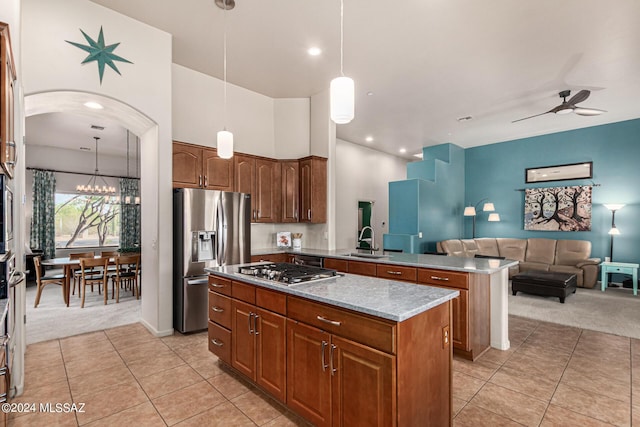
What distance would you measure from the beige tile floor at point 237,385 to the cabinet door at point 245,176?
218cm

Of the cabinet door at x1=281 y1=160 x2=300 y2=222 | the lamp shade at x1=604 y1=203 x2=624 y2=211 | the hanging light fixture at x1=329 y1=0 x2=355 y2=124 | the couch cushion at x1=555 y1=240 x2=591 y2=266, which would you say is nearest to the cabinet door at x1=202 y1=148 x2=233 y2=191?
the cabinet door at x1=281 y1=160 x2=300 y2=222

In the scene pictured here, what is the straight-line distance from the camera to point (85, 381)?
8.73 feet

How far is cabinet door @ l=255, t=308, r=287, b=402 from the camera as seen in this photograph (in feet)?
6.95

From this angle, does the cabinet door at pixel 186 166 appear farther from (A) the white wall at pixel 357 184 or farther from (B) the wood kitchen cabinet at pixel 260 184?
(A) the white wall at pixel 357 184

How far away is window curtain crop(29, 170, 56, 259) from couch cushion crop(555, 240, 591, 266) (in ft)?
38.9

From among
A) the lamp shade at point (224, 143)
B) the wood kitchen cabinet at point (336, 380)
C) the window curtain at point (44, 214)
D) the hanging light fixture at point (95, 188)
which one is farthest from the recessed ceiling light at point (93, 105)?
the window curtain at point (44, 214)

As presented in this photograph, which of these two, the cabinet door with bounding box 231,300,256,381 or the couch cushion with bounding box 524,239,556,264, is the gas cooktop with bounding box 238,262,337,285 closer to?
the cabinet door with bounding box 231,300,256,381

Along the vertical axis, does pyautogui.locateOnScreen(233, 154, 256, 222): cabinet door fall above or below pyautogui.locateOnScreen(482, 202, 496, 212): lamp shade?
above

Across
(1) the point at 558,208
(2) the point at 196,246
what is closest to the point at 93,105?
(2) the point at 196,246

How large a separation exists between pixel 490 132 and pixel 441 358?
707 centimetres

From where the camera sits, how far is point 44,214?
747cm

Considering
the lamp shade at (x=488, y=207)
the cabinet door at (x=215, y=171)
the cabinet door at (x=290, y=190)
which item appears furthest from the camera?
the lamp shade at (x=488, y=207)

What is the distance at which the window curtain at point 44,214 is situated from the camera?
7.33 meters

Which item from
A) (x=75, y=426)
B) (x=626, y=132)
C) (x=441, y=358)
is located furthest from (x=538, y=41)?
(x=75, y=426)
